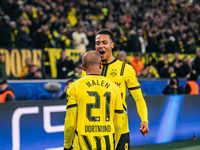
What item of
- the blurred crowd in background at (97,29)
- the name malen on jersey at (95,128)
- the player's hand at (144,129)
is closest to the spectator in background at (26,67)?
the blurred crowd in background at (97,29)

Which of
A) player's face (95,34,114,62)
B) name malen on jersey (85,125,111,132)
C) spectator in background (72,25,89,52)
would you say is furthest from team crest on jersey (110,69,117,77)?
spectator in background (72,25,89,52)

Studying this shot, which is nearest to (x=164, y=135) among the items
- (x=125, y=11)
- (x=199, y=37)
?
(x=125, y=11)

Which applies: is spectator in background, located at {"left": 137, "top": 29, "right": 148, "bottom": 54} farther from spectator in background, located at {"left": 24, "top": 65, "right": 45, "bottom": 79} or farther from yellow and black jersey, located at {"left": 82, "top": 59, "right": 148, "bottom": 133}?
yellow and black jersey, located at {"left": 82, "top": 59, "right": 148, "bottom": 133}

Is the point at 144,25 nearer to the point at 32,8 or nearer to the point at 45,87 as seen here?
the point at 32,8

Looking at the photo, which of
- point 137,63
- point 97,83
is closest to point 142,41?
point 137,63

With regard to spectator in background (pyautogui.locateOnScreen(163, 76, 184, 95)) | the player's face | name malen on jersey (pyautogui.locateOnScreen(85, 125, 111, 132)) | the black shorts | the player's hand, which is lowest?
spectator in background (pyautogui.locateOnScreen(163, 76, 184, 95))

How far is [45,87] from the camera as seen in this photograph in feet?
33.9

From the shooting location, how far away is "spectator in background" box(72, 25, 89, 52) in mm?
13490

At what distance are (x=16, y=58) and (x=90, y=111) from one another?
8.68 m

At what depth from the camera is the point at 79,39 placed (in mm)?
13523

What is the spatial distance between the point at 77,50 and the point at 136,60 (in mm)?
2427

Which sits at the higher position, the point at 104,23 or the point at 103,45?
Answer: the point at 104,23

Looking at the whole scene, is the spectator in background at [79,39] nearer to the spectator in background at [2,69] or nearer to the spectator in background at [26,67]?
the spectator in background at [26,67]

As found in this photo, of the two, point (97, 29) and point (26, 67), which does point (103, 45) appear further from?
point (97, 29)
